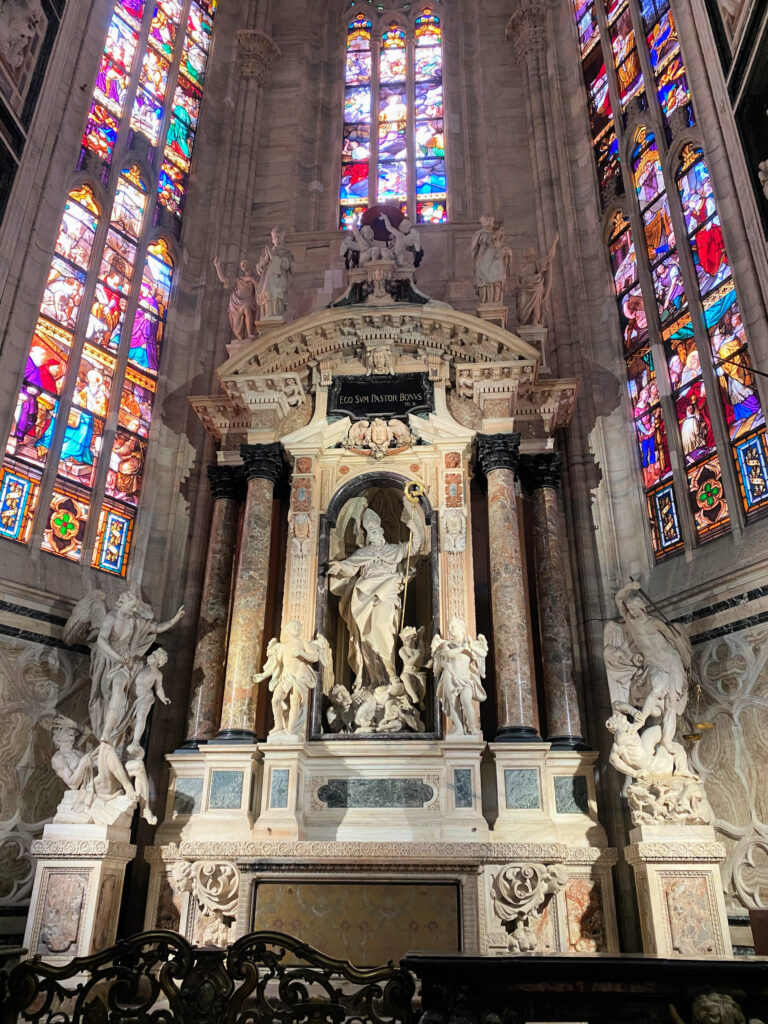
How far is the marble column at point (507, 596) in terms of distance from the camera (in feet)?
29.1

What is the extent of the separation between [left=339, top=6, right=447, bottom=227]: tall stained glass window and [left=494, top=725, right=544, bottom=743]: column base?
9085mm

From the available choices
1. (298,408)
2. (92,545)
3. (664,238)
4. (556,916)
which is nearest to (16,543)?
(92,545)

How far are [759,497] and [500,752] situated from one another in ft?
12.6

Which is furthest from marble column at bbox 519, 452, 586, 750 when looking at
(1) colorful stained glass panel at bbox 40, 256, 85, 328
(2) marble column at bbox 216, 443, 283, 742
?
(1) colorful stained glass panel at bbox 40, 256, 85, 328

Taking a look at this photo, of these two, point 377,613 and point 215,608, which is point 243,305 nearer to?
point 215,608

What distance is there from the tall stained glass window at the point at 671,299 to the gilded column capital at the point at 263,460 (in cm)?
469

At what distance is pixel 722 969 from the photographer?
3602 millimetres

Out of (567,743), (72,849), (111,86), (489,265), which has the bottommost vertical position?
(72,849)

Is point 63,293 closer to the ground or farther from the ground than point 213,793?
farther from the ground

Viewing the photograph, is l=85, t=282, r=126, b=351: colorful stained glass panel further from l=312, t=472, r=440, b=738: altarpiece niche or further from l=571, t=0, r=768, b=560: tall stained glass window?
l=571, t=0, r=768, b=560: tall stained glass window

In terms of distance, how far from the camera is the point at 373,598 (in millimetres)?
9773

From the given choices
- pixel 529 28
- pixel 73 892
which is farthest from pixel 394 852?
pixel 529 28

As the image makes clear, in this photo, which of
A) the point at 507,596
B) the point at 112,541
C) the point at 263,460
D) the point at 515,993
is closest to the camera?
the point at 515,993

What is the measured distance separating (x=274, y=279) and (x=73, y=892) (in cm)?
792
